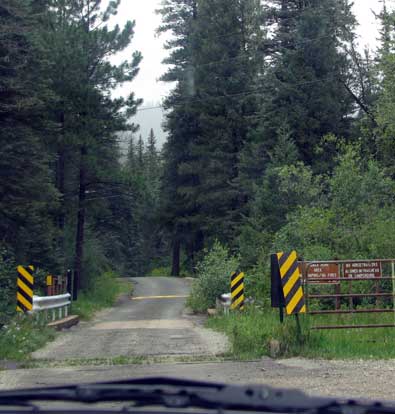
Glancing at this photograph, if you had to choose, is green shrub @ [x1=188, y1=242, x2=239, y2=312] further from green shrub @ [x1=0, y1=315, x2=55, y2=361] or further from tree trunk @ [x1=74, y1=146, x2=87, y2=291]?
tree trunk @ [x1=74, y1=146, x2=87, y2=291]

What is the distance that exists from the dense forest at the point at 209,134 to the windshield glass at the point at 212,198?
10 cm

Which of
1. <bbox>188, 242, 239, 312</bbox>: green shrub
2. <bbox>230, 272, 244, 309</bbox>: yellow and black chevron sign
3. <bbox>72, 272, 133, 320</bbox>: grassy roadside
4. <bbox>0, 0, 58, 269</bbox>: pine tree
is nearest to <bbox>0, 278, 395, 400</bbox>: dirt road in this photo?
<bbox>230, 272, 244, 309</bbox>: yellow and black chevron sign

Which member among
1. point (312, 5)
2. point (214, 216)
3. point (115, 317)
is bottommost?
point (115, 317)

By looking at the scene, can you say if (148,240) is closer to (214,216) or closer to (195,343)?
(214,216)

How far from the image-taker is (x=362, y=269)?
14.2 meters

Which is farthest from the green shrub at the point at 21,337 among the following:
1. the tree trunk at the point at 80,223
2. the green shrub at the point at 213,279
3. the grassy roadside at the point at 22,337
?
the tree trunk at the point at 80,223

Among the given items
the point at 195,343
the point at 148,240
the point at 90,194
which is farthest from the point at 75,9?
the point at 148,240

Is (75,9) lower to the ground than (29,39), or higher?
higher

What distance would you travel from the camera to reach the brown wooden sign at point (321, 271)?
13961 millimetres

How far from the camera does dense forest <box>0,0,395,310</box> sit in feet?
77.9

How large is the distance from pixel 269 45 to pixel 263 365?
37284mm

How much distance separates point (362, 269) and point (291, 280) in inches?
77.6

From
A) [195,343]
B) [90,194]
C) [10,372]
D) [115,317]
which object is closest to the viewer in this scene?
[10,372]

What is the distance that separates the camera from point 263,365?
11.0 metres
